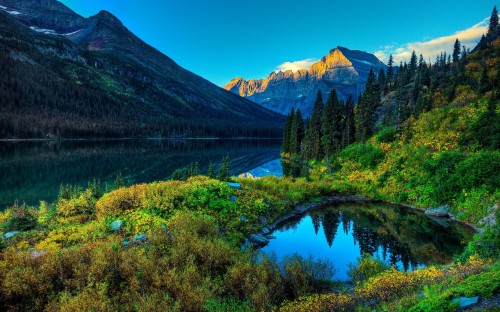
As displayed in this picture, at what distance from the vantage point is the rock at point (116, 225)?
16969 mm

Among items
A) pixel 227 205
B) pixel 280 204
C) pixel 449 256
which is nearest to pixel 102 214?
pixel 227 205

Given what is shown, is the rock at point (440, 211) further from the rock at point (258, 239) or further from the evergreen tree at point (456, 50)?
the evergreen tree at point (456, 50)

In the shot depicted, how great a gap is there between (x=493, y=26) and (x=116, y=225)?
115m

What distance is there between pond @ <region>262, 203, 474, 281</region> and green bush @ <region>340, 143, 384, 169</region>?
42.5ft

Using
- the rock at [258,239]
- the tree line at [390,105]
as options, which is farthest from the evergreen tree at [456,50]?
the rock at [258,239]

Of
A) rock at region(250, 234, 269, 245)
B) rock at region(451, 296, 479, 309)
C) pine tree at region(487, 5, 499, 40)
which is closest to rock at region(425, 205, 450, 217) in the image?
rock at region(250, 234, 269, 245)

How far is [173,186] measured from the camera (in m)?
22.8

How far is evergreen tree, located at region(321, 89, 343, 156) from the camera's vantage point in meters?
64.4

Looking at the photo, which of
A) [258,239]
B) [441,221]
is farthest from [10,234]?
[441,221]

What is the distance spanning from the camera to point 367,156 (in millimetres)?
44344

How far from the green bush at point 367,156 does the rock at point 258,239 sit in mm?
27830

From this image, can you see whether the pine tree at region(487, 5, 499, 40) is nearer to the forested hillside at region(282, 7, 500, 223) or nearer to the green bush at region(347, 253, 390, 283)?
the forested hillside at region(282, 7, 500, 223)

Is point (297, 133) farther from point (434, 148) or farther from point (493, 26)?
point (493, 26)

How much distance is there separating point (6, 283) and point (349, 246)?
67.0 feet
